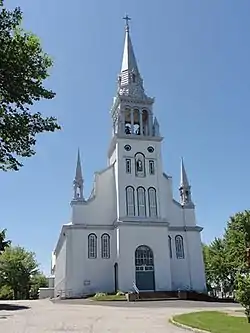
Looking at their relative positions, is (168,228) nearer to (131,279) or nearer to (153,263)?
(153,263)

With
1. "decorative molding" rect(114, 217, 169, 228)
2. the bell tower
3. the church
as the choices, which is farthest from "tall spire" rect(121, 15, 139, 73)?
"decorative molding" rect(114, 217, 169, 228)

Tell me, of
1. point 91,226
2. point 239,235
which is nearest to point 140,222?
point 91,226

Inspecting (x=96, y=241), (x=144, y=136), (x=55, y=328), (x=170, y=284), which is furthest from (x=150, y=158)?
(x=55, y=328)

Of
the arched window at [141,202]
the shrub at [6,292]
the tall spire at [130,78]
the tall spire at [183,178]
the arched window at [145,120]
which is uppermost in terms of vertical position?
the tall spire at [130,78]

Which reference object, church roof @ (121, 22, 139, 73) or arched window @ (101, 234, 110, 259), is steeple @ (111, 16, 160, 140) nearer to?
church roof @ (121, 22, 139, 73)

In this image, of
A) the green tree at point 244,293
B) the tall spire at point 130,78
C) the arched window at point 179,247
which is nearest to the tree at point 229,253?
the arched window at point 179,247

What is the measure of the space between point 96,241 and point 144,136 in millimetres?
14686

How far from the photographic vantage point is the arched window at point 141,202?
149ft

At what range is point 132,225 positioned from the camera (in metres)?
43.9

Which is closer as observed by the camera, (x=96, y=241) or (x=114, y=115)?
(x=96, y=241)

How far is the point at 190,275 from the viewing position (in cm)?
4528

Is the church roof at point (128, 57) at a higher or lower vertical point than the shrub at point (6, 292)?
higher

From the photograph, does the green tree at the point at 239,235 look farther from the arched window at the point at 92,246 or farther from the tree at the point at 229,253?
the arched window at the point at 92,246

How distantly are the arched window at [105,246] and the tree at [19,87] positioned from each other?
32994mm
